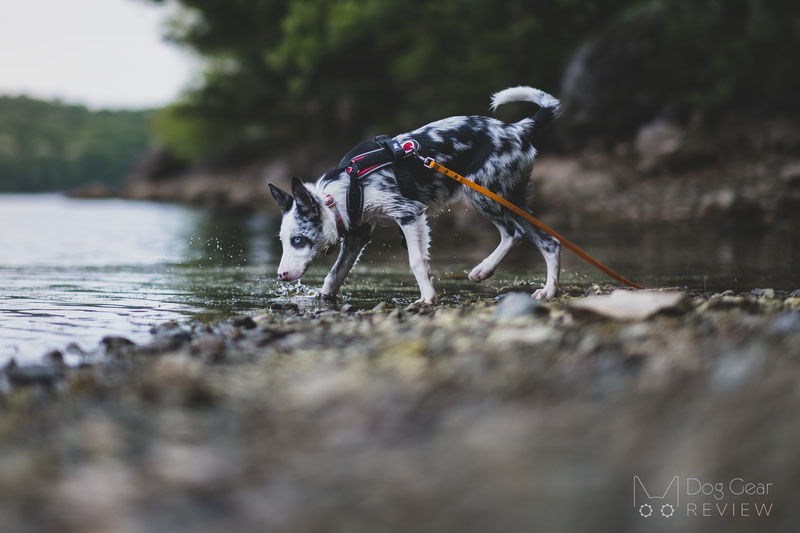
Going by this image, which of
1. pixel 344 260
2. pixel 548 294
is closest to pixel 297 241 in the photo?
pixel 344 260

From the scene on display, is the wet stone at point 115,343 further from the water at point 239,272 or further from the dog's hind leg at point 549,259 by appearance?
the dog's hind leg at point 549,259

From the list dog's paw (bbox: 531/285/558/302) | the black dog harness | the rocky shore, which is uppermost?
the black dog harness

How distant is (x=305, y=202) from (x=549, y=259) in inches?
80.8

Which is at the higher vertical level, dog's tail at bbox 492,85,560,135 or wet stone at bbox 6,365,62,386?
dog's tail at bbox 492,85,560,135

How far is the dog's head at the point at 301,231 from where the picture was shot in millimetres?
5441

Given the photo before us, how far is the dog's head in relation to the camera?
17.9 ft

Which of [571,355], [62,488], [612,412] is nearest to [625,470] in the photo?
[612,412]

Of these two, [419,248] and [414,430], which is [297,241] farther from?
[414,430]

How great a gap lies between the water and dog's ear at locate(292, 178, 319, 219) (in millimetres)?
818

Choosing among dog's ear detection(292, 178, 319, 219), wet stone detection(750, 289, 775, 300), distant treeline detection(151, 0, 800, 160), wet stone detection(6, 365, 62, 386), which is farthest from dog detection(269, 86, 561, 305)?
distant treeline detection(151, 0, 800, 160)

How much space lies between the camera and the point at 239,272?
8.29m

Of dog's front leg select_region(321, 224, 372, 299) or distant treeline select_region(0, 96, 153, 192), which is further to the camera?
distant treeline select_region(0, 96, 153, 192)

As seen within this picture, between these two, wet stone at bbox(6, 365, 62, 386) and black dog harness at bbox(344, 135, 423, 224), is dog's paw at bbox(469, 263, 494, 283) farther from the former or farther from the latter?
wet stone at bbox(6, 365, 62, 386)

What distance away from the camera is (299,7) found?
27828mm
